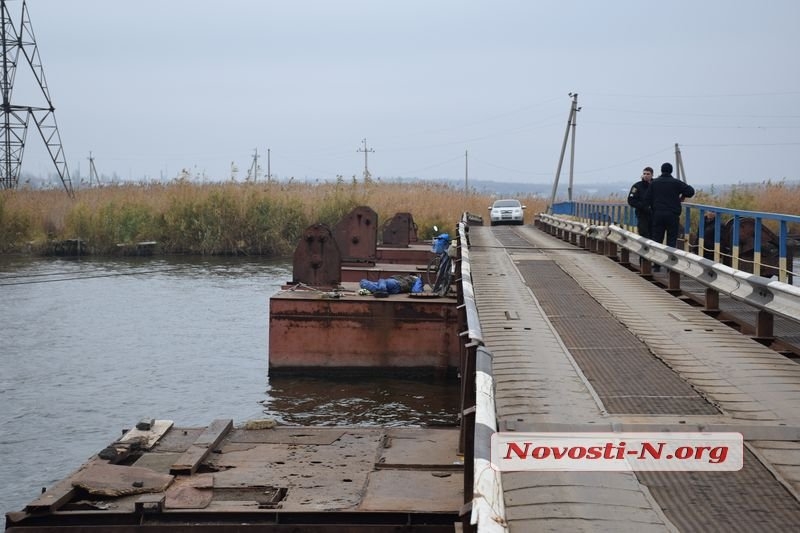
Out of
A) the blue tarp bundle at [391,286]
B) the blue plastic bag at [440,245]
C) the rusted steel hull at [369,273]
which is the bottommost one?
the rusted steel hull at [369,273]

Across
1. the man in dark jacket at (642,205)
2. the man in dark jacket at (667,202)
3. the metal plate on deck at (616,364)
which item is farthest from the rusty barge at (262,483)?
the man in dark jacket at (642,205)

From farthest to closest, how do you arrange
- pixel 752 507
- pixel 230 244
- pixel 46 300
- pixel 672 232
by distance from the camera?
pixel 230 244, pixel 46 300, pixel 672 232, pixel 752 507

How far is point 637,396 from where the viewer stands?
319 inches

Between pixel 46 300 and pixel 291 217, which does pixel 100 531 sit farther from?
pixel 291 217

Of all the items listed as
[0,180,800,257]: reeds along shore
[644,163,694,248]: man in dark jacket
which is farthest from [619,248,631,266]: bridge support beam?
[0,180,800,257]: reeds along shore

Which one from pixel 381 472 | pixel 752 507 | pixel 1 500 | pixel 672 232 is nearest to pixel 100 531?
pixel 381 472

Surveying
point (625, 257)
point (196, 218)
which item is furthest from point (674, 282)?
point (196, 218)

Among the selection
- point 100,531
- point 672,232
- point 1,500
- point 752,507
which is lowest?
point 1,500

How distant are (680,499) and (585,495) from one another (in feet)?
1.71

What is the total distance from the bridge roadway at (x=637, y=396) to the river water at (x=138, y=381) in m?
3.46

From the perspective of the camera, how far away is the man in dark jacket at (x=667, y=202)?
680 inches

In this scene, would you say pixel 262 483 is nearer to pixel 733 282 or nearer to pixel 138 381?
pixel 733 282

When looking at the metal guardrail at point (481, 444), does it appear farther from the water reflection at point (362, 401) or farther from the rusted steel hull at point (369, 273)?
the rusted steel hull at point (369, 273)

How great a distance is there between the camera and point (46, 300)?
29.6 meters
